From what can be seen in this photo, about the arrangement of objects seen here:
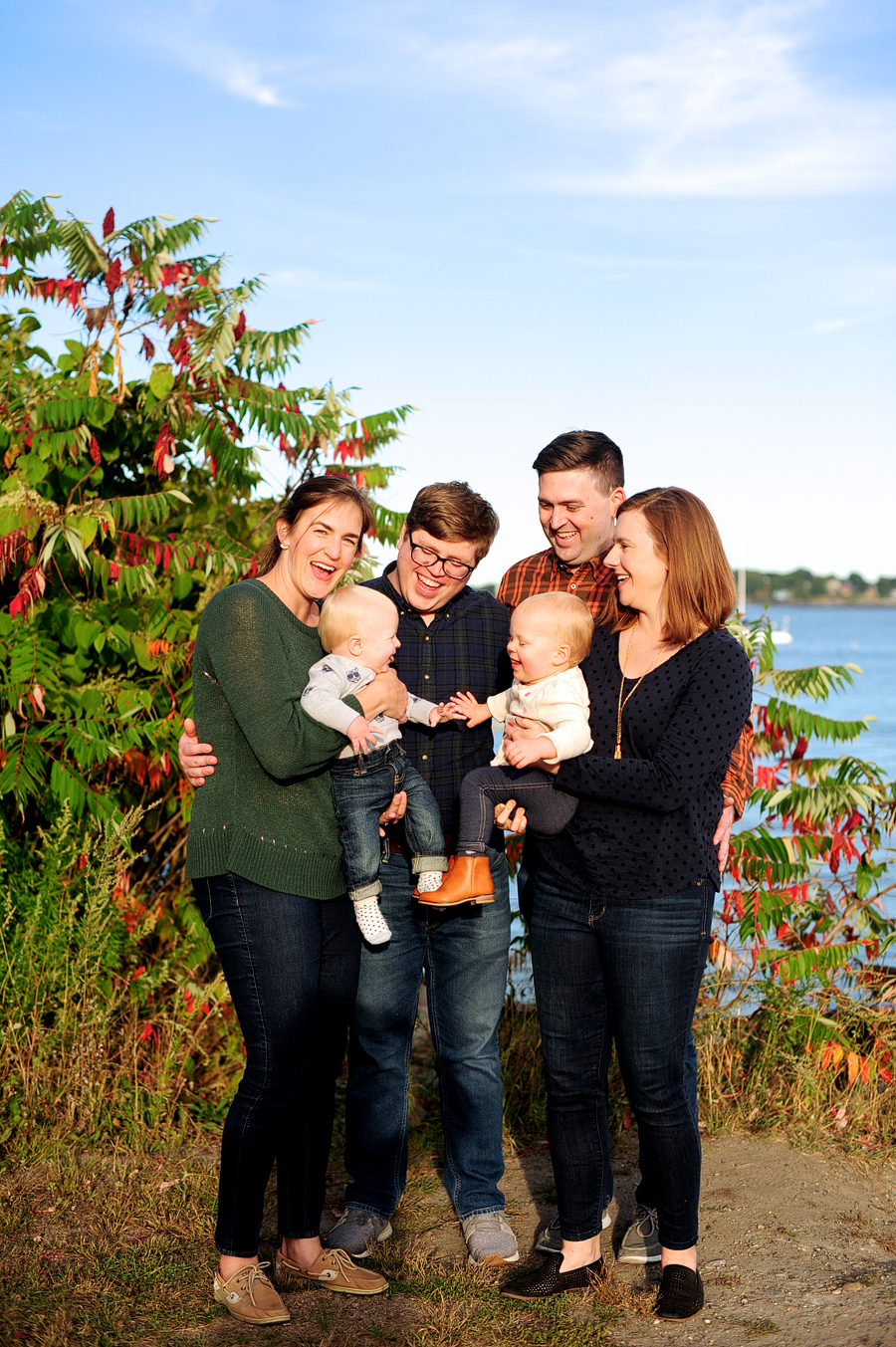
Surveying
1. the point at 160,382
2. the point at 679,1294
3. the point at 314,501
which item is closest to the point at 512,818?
the point at 314,501

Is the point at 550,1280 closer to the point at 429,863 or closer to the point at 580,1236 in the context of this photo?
the point at 580,1236

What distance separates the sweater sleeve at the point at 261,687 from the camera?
3.30m

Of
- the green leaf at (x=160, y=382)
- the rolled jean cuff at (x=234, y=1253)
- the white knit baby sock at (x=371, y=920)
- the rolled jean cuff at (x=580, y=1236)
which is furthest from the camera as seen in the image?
the green leaf at (x=160, y=382)

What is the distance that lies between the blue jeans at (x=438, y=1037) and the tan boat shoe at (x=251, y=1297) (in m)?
0.66

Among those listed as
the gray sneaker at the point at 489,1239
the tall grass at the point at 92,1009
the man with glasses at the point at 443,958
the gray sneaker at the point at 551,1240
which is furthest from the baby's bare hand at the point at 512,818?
the tall grass at the point at 92,1009

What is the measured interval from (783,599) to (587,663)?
Answer: 5094 inches

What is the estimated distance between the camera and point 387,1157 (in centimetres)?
415

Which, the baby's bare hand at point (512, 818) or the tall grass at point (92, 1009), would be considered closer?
the baby's bare hand at point (512, 818)

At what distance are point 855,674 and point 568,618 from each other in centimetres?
1855

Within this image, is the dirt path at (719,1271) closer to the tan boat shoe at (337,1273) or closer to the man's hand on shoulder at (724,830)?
the tan boat shoe at (337,1273)

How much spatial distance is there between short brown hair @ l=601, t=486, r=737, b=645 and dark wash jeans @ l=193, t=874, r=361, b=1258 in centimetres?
142

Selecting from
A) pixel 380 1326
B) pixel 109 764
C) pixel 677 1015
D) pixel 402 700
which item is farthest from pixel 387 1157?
pixel 109 764

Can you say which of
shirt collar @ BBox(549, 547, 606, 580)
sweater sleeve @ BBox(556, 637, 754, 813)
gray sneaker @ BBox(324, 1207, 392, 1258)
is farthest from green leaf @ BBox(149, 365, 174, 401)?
gray sneaker @ BBox(324, 1207, 392, 1258)

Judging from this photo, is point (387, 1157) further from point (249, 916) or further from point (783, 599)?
point (783, 599)
